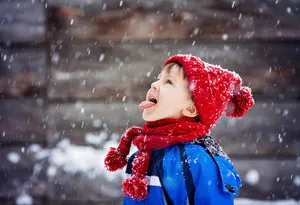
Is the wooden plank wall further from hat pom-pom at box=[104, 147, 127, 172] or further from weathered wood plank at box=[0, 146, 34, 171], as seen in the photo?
hat pom-pom at box=[104, 147, 127, 172]

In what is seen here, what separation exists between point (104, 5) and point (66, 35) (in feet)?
1.08

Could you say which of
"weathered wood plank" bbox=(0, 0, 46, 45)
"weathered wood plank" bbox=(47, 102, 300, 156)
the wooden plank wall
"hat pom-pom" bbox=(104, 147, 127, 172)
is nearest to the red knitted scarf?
"hat pom-pom" bbox=(104, 147, 127, 172)

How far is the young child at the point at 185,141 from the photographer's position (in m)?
1.63

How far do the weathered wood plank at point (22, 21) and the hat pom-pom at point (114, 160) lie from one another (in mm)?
1333

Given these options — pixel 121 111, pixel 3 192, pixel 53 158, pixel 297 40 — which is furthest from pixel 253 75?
pixel 3 192

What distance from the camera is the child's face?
1.75m

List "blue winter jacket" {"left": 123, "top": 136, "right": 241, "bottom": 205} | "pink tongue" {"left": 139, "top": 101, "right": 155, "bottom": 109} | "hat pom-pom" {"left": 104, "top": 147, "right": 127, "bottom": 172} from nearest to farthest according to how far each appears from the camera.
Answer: "blue winter jacket" {"left": 123, "top": 136, "right": 241, "bottom": 205}
"pink tongue" {"left": 139, "top": 101, "right": 155, "bottom": 109}
"hat pom-pom" {"left": 104, "top": 147, "right": 127, "bottom": 172}

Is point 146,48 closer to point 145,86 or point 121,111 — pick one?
point 145,86

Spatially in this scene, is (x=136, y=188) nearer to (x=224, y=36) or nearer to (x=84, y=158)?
(x=84, y=158)

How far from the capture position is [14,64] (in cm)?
290

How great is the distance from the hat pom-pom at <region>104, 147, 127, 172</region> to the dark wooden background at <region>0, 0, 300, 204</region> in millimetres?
979

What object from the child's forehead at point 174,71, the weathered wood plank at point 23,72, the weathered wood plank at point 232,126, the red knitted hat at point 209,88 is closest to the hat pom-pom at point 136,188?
A: the red knitted hat at point 209,88

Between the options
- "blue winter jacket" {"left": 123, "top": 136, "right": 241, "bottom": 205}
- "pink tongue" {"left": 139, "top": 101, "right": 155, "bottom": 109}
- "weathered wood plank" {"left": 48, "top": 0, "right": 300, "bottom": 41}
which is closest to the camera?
"blue winter jacket" {"left": 123, "top": 136, "right": 241, "bottom": 205}

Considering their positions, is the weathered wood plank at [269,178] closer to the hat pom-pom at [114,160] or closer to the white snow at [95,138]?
the white snow at [95,138]
